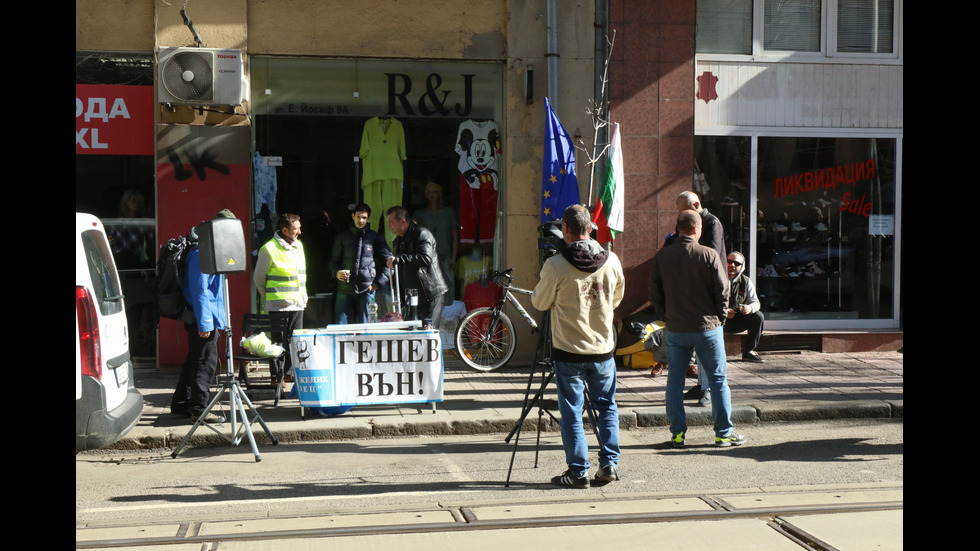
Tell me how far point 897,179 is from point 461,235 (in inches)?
222

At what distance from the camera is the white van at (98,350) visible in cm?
626

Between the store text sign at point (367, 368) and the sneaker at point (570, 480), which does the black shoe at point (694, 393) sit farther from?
the sneaker at point (570, 480)

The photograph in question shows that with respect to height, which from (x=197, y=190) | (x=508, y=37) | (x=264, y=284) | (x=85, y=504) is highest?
(x=508, y=37)

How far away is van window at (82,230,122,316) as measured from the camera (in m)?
6.52

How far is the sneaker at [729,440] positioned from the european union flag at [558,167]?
11.6ft

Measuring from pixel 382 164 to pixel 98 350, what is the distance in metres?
5.39

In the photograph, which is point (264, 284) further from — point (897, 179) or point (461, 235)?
point (897, 179)

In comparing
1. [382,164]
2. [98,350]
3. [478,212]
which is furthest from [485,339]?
[98,350]

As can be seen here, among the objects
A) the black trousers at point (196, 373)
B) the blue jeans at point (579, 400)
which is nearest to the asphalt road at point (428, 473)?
the blue jeans at point (579, 400)

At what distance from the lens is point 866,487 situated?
6141 mm

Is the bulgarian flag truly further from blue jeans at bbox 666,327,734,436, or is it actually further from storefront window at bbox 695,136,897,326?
blue jeans at bbox 666,327,734,436

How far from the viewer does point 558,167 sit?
10305mm

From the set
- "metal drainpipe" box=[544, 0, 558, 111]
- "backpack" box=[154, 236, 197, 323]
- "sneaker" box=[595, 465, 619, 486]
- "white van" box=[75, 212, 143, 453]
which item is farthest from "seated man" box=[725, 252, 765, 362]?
"white van" box=[75, 212, 143, 453]
